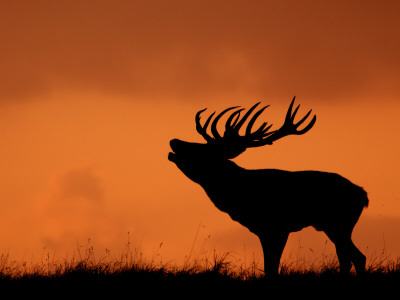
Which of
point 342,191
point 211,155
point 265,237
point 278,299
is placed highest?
point 211,155

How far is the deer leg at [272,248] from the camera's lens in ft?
27.8

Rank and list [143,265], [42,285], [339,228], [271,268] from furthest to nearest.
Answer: [339,228] → [271,268] → [143,265] → [42,285]

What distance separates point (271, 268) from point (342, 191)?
2180 millimetres

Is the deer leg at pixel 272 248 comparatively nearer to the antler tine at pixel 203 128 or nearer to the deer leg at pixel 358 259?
the deer leg at pixel 358 259

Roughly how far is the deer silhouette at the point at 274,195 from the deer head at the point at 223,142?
0.05ft

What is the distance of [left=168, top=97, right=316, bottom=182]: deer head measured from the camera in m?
9.88

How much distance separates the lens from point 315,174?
9938mm

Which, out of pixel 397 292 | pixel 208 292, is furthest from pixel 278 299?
pixel 397 292

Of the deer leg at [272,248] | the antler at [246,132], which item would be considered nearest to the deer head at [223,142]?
the antler at [246,132]

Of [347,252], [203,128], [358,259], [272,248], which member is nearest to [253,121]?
[203,128]

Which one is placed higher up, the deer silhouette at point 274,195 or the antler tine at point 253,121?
the antler tine at point 253,121

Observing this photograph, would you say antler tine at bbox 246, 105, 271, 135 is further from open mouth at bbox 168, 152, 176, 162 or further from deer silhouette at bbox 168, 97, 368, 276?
open mouth at bbox 168, 152, 176, 162

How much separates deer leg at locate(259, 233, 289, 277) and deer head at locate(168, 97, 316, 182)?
155cm

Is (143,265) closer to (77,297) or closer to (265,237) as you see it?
(77,297)
